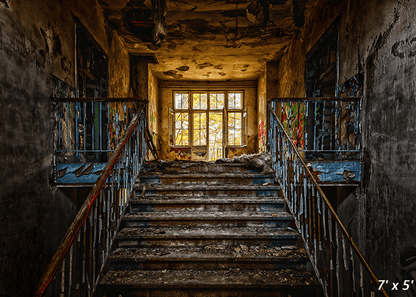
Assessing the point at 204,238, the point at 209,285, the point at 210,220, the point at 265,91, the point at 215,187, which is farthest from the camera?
the point at 265,91

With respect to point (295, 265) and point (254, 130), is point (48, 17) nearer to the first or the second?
point (295, 265)

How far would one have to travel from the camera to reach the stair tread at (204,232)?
2490mm

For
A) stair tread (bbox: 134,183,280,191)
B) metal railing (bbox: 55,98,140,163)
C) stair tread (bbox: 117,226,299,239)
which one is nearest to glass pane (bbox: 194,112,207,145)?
metal railing (bbox: 55,98,140,163)

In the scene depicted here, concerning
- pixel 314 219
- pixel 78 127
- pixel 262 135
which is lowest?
pixel 314 219

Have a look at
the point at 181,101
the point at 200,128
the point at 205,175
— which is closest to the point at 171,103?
the point at 181,101

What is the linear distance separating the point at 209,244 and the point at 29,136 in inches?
83.6

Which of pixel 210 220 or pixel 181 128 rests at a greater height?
pixel 181 128

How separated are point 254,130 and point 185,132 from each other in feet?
8.23

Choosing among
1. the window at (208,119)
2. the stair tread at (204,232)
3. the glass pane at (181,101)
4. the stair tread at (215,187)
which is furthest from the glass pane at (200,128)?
the stair tread at (204,232)

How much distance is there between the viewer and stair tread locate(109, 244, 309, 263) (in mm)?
2260

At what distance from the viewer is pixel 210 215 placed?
9.06 ft

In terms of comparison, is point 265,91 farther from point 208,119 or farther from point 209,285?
point 209,285

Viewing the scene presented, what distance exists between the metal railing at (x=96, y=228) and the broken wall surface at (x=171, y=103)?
5.26 m

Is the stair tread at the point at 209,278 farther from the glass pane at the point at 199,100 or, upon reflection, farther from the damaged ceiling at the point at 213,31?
the glass pane at the point at 199,100
